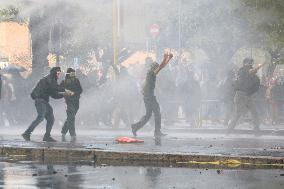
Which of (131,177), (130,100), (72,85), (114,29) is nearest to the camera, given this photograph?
(131,177)

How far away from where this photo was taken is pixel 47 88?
20.9 m

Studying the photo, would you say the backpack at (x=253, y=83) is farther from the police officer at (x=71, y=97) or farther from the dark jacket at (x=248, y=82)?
the police officer at (x=71, y=97)

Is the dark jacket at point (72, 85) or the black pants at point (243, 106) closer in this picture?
the dark jacket at point (72, 85)

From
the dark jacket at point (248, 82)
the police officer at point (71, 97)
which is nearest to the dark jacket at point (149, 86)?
the police officer at point (71, 97)

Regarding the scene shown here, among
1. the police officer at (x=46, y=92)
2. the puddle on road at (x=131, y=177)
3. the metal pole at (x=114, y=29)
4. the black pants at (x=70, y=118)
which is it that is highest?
the metal pole at (x=114, y=29)

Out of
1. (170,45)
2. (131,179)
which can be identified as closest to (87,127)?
(131,179)

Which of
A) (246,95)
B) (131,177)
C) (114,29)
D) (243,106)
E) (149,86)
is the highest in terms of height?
(114,29)

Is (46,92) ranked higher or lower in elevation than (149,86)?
lower

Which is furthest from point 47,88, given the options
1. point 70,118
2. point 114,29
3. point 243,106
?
point 114,29

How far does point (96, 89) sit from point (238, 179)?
17740 millimetres

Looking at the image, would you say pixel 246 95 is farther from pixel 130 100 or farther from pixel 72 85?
pixel 130 100

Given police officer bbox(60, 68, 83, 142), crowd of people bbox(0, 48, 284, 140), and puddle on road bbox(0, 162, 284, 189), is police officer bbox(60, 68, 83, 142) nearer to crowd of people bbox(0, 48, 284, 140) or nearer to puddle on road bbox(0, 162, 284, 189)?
crowd of people bbox(0, 48, 284, 140)

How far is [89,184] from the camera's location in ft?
40.6

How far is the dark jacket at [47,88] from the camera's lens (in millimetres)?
20844
